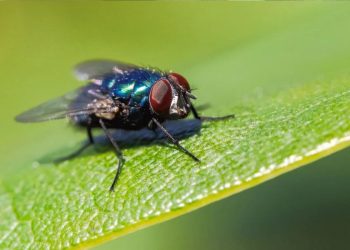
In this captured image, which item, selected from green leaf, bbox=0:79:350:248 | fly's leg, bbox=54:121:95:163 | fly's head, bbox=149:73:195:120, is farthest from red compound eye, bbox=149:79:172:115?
fly's leg, bbox=54:121:95:163

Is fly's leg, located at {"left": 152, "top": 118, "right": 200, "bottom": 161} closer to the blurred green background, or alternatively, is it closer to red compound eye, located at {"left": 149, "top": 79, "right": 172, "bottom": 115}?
red compound eye, located at {"left": 149, "top": 79, "right": 172, "bottom": 115}

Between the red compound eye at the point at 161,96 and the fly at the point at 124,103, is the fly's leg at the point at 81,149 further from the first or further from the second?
the red compound eye at the point at 161,96

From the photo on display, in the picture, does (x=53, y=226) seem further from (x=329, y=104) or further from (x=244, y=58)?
(x=244, y=58)

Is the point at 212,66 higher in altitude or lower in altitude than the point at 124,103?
lower

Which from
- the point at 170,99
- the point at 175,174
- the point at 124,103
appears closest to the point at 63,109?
the point at 124,103

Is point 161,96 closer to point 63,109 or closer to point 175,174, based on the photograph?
point 63,109

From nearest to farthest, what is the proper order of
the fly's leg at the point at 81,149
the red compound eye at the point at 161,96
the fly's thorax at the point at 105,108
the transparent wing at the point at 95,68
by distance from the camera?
the red compound eye at the point at 161,96 → the fly's thorax at the point at 105,108 → the fly's leg at the point at 81,149 → the transparent wing at the point at 95,68

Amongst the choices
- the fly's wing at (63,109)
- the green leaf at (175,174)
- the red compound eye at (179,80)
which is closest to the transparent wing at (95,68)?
the fly's wing at (63,109)
